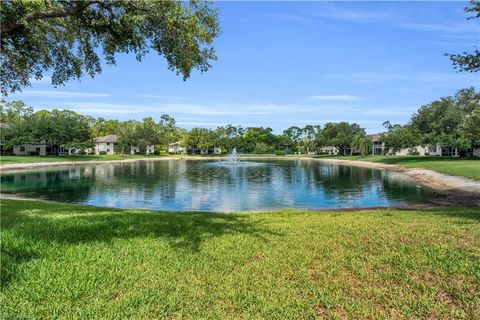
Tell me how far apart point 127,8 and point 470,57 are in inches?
625

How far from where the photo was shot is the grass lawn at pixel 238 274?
4.75 metres

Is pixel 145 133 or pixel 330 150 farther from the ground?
pixel 145 133

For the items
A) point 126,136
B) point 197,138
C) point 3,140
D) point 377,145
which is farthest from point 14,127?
point 377,145

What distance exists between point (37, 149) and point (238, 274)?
344 feet

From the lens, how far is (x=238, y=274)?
5.96m

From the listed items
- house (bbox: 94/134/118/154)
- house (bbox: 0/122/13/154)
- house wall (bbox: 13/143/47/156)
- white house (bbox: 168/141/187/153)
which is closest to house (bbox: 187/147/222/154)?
white house (bbox: 168/141/187/153)

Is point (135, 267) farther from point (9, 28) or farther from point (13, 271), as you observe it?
point (9, 28)

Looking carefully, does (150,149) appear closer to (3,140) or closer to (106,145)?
(106,145)

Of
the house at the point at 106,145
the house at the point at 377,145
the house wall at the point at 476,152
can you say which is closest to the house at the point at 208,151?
the house at the point at 106,145

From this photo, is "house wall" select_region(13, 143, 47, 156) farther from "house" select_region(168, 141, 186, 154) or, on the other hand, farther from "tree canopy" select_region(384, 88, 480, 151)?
"tree canopy" select_region(384, 88, 480, 151)

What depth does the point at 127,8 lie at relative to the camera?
8719 millimetres

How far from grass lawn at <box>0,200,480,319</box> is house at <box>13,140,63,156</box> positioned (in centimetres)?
9726

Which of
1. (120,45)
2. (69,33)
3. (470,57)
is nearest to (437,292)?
(120,45)

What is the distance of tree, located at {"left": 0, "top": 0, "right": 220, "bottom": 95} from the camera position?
27.9 feet
